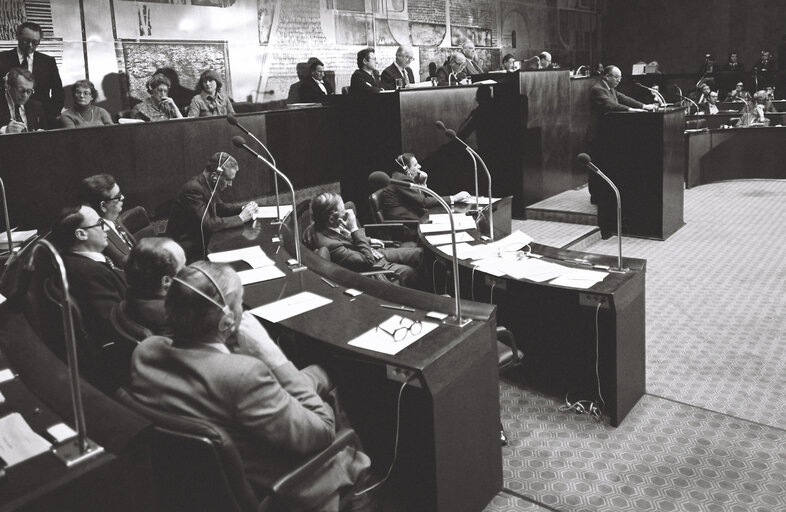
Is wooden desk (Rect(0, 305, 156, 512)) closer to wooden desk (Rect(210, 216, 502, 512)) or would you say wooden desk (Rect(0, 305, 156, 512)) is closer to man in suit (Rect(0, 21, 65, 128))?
wooden desk (Rect(210, 216, 502, 512))

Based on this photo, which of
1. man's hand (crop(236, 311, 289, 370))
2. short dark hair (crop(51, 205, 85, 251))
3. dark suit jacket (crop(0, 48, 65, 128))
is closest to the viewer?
man's hand (crop(236, 311, 289, 370))

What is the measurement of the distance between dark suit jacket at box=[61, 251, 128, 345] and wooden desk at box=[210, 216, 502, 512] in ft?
2.08

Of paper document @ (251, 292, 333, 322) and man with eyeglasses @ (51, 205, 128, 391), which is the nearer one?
paper document @ (251, 292, 333, 322)

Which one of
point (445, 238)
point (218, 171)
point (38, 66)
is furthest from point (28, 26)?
point (445, 238)

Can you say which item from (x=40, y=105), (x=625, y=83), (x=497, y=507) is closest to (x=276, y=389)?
(x=497, y=507)

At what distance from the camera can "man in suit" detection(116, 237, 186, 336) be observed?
9.49 feet

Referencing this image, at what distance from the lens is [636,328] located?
3600 mm

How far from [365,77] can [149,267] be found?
19.1 feet

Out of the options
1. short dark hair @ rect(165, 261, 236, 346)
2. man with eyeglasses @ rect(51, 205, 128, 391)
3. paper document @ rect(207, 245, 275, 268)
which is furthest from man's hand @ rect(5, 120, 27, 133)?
short dark hair @ rect(165, 261, 236, 346)

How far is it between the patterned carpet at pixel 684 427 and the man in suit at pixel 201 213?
235 cm

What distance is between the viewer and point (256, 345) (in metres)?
2.40

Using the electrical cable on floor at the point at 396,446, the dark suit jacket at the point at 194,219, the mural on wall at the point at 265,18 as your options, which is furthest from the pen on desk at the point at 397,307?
the mural on wall at the point at 265,18

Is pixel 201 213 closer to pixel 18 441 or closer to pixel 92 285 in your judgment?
pixel 92 285

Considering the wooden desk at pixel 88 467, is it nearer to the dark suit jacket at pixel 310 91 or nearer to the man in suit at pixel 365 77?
the man in suit at pixel 365 77
